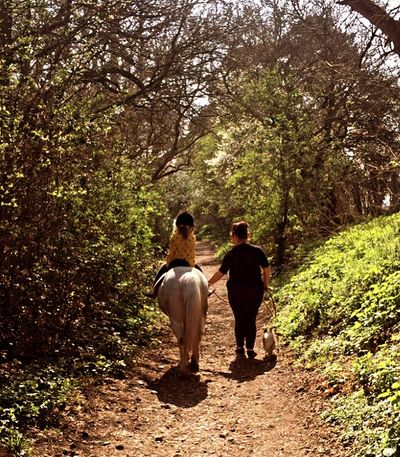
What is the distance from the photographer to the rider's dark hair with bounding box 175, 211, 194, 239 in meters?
7.95

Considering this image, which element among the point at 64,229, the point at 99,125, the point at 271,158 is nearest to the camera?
the point at 64,229

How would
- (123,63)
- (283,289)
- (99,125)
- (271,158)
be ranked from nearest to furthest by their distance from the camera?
(99,125)
(283,289)
(123,63)
(271,158)

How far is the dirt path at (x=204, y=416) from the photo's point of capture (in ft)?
16.0

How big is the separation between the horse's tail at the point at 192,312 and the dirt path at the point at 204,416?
596 millimetres

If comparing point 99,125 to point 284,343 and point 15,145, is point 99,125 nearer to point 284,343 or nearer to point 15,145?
point 15,145

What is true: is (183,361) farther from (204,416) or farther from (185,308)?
(204,416)

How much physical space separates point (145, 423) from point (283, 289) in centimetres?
656

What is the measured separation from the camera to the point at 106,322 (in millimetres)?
8508

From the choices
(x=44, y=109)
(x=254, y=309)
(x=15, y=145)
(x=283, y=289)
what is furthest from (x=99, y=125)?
(x=283, y=289)

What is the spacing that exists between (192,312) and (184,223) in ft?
5.38

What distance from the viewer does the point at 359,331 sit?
6.43 metres

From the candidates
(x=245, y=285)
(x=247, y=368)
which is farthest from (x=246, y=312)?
(x=247, y=368)

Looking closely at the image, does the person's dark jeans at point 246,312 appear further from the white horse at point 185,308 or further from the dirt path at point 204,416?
the white horse at point 185,308

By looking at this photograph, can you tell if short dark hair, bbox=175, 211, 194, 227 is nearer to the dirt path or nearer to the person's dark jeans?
the person's dark jeans
